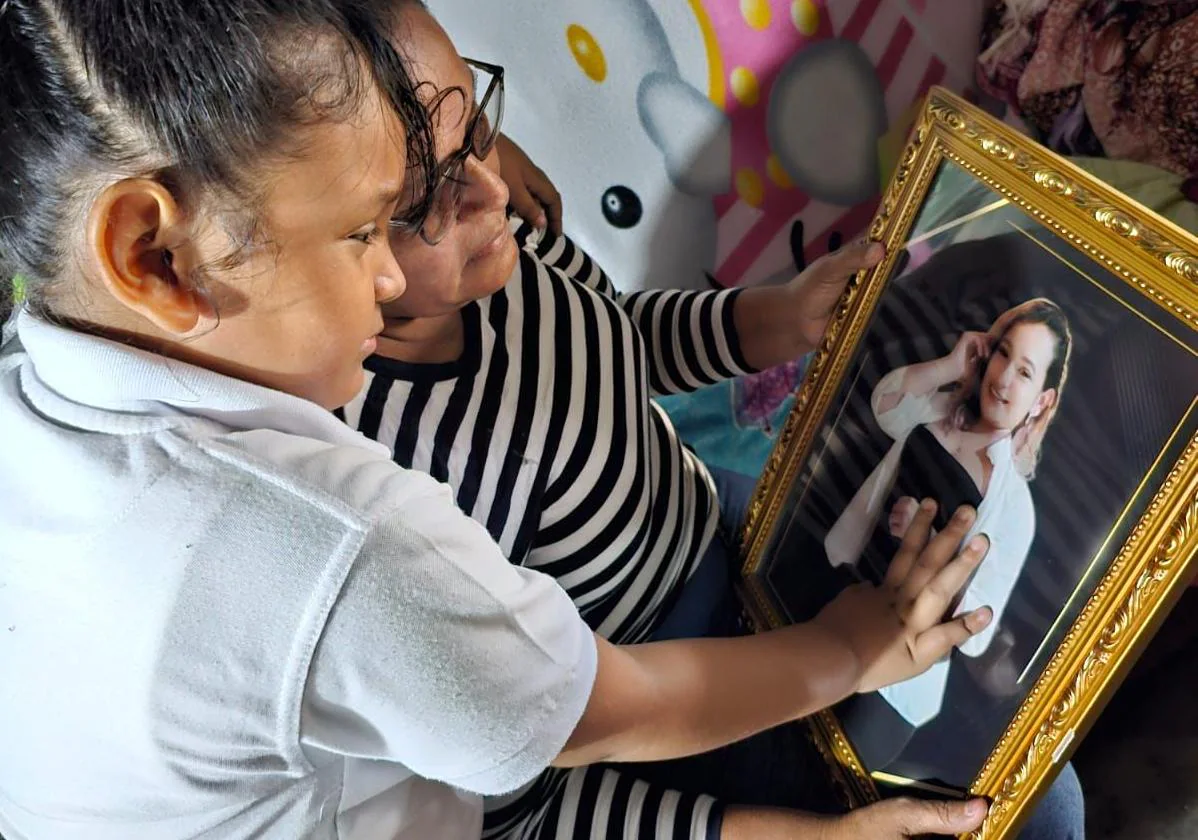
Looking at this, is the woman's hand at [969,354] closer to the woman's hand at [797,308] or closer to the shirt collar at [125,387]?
the woman's hand at [797,308]

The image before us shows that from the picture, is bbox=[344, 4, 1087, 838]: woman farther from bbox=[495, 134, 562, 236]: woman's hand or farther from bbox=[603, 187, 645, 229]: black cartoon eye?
bbox=[603, 187, 645, 229]: black cartoon eye

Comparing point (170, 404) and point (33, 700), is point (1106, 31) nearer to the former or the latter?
point (170, 404)

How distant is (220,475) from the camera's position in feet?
1.33

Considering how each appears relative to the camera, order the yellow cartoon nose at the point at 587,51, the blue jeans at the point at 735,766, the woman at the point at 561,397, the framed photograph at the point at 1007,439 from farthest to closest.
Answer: the yellow cartoon nose at the point at 587,51
the blue jeans at the point at 735,766
the woman at the point at 561,397
the framed photograph at the point at 1007,439

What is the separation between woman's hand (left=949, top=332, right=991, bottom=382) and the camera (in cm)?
60

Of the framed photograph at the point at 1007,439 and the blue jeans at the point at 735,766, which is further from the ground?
the framed photograph at the point at 1007,439

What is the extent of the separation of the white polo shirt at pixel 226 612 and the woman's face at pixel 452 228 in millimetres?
143

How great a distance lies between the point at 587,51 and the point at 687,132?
15 cm

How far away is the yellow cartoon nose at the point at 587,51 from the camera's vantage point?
0.99 metres

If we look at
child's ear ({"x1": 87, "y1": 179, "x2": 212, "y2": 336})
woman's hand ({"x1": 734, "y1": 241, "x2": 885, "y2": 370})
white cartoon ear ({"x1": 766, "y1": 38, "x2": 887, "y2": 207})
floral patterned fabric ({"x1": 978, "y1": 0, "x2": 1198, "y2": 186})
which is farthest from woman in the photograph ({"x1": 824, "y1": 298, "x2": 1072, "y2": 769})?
child's ear ({"x1": 87, "y1": 179, "x2": 212, "y2": 336})

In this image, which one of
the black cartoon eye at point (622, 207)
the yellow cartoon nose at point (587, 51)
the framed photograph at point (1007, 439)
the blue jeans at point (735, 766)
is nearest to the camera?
the framed photograph at point (1007, 439)

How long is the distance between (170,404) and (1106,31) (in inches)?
29.5

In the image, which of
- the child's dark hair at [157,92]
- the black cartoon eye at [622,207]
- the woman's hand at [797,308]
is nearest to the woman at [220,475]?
the child's dark hair at [157,92]

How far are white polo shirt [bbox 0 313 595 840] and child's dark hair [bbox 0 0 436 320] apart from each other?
0.28 ft
